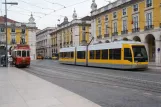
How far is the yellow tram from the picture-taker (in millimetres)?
25297

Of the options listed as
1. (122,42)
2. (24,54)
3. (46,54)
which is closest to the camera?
(122,42)

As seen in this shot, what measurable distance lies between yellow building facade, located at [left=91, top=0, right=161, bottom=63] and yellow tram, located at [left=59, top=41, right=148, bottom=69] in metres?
13.4

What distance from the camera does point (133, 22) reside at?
48000mm

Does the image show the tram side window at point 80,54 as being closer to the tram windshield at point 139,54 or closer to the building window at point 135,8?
the tram windshield at point 139,54

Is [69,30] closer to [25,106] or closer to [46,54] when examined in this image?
[46,54]

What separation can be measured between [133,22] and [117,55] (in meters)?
22.8

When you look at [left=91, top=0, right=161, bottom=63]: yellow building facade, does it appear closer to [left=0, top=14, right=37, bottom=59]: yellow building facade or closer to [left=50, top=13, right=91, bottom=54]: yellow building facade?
[left=50, top=13, right=91, bottom=54]: yellow building facade

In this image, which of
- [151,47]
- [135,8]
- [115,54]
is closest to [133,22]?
[135,8]

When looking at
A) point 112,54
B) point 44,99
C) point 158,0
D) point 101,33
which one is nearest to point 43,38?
point 101,33

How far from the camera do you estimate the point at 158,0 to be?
41.8 m

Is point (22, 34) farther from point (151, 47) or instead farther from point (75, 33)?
point (151, 47)

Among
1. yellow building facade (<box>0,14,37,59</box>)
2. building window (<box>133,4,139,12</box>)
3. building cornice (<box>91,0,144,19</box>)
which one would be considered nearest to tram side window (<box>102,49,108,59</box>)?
building window (<box>133,4,139,12</box>)

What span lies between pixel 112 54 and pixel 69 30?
63270mm

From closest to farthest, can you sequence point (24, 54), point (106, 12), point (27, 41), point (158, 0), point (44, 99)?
point (44, 99)
point (24, 54)
point (158, 0)
point (106, 12)
point (27, 41)
